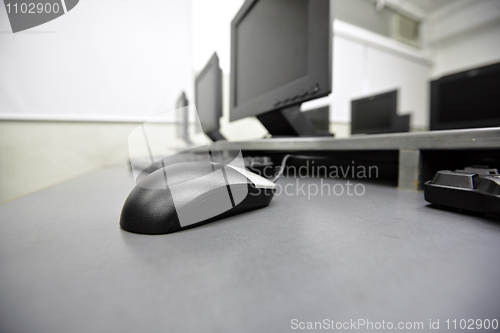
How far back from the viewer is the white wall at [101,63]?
1.14 m

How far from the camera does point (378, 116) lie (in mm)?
2031

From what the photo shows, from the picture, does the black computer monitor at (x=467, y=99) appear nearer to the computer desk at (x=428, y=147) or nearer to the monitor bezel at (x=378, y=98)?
the monitor bezel at (x=378, y=98)

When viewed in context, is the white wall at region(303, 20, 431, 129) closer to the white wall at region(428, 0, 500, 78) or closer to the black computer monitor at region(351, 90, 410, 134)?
the black computer monitor at region(351, 90, 410, 134)

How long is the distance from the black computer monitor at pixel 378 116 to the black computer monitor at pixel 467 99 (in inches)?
9.2

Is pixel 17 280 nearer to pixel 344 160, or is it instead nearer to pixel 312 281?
pixel 312 281

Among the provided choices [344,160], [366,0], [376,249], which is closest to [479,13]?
[366,0]

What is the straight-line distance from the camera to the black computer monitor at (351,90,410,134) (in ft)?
6.24

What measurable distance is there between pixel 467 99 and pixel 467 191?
1988mm

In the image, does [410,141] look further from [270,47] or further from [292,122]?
[270,47]

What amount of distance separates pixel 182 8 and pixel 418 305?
178 centimetres

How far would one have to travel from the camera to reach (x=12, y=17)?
83cm

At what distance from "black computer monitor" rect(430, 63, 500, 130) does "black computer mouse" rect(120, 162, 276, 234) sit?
207 centimetres

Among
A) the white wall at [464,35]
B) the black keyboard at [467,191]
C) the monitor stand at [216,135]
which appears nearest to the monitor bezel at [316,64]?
the black keyboard at [467,191]

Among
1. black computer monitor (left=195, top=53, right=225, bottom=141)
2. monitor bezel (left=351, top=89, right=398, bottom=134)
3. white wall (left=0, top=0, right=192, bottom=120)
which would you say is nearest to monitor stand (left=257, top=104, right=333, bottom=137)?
black computer monitor (left=195, top=53, right=225, bottom=141)
